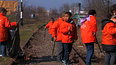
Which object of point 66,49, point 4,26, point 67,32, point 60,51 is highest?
point 4,26

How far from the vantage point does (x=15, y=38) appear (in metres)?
7.57

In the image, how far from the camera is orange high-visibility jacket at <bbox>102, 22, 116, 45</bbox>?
5238mm

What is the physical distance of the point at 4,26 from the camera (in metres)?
7.26

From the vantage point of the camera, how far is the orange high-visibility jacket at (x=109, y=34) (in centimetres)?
524

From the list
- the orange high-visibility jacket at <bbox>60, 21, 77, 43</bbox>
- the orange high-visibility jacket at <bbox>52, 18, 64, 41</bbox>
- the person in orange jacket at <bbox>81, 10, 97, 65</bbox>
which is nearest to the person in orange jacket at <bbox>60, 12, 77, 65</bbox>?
the orange high-visibility jacket at <bbox>60, 21, 77, 43</bbox>

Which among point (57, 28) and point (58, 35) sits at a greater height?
point (57, 28)

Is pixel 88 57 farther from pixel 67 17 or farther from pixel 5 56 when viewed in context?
pixel 5 56

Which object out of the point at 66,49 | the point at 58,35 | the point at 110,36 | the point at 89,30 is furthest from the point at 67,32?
the point at 110,36

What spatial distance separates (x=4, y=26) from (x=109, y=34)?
3699 millimetres

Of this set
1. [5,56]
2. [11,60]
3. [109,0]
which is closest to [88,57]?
[11,60]

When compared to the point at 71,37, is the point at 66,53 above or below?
below

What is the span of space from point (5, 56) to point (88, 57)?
3221mm

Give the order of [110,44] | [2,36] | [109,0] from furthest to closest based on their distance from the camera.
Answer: [109,0], [2,36], [110,44]

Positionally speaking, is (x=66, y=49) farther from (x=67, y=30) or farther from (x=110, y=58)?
(x=110, y=58)
